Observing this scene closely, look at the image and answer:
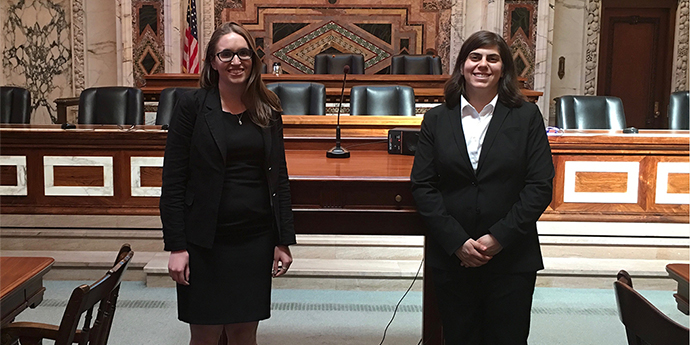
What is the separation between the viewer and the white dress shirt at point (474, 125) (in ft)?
6.42

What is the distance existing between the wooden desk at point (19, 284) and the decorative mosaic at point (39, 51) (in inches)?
281

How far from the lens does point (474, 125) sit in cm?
198

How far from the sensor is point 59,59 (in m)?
8.73

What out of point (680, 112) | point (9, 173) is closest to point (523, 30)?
point (680, 112)

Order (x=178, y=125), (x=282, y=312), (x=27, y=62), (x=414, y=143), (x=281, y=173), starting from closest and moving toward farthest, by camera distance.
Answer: (x=178, y=125)
(x=281, y=173)
(x=414, y=143)
(x=282, y=312)
(x=27, y=62)

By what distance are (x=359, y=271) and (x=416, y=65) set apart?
4.58 m

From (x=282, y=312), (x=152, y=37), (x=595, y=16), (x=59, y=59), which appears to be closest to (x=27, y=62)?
(x=59, y=59)

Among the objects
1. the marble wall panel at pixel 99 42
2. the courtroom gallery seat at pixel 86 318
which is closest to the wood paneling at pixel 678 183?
the courtroom gallery seat at pixel 86 318

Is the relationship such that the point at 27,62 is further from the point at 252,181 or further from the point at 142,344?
the point at 252,181

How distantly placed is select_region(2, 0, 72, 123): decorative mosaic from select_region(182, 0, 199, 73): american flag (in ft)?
5.54

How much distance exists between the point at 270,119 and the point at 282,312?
170cm

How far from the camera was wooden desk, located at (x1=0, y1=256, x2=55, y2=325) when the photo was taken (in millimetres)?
1579

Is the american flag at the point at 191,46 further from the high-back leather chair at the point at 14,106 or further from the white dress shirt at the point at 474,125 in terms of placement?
the white dress shirt at the point at 474,125

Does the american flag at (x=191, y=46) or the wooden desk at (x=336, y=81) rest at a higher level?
the american flag at (x=191, y=46)
